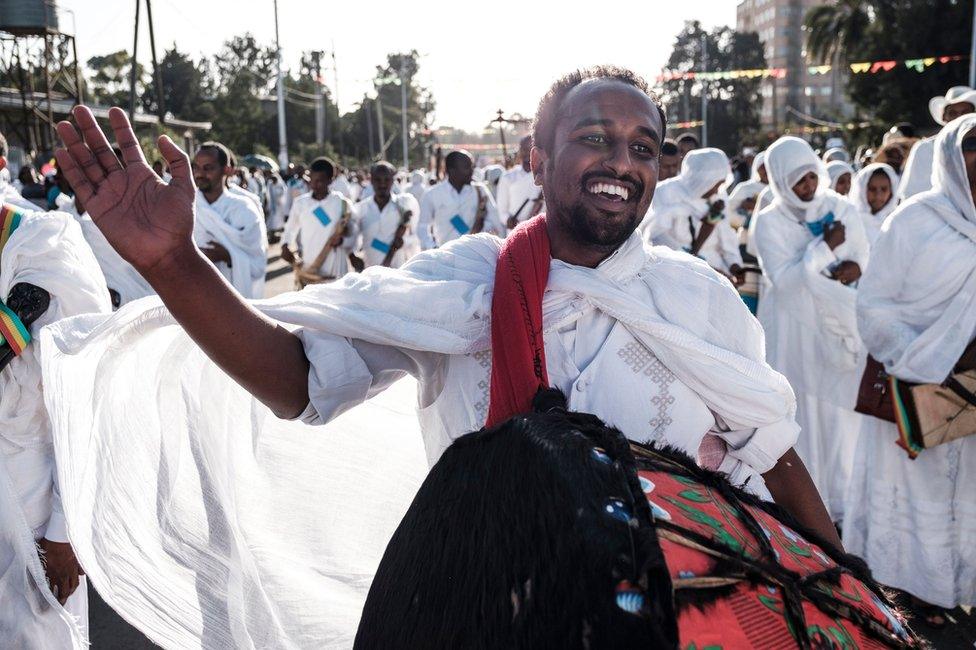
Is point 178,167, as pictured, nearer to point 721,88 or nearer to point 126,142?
point 126,142

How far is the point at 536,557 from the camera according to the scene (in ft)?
4.00

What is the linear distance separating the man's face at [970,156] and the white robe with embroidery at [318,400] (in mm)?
2310

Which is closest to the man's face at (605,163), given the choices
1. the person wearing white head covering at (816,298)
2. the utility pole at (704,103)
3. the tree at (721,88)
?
the person wearing white head covering at (816,298)

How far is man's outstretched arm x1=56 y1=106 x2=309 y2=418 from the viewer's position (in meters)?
1.71

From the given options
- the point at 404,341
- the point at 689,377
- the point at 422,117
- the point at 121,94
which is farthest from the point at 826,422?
the point at 422,117

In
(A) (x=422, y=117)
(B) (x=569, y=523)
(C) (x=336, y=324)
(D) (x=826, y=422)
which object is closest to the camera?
(B) (x=569, y=523)

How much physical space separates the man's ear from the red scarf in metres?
0.18

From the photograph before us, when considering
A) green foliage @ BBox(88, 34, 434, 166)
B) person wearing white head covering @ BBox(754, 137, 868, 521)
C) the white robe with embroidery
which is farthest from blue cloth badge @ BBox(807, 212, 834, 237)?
green foliage @ BBox(88, 34, 434, 166)

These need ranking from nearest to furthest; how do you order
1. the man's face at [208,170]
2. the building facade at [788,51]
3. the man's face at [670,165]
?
the man's face at [208,170]
the man's face at [670,165]
the building facade at [788,51]

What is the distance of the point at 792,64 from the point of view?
106562 millimetres

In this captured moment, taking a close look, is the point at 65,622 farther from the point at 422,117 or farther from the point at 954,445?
the point at 422,117

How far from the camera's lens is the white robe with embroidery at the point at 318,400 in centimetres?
205

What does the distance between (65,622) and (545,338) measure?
1801 mm

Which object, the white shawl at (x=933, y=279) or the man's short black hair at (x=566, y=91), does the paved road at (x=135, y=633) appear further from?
the man's short black hair at (x=566, y=91)
